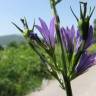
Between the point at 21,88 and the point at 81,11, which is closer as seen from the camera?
the point at 81,11

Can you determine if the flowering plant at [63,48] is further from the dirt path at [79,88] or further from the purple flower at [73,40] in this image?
the dirt path at [79,88]

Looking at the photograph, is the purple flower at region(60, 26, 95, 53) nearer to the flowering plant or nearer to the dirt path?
the flowering plant

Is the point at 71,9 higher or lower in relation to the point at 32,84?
higher

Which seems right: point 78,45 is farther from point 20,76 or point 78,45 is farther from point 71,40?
point 20,76

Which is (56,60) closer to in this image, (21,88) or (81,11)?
(81,11)

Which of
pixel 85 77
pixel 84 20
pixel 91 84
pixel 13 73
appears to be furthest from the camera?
pixel 13 73

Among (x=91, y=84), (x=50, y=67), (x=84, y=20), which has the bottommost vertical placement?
(x=91, y=84)

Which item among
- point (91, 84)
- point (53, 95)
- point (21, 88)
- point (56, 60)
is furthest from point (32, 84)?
point (56, 60)

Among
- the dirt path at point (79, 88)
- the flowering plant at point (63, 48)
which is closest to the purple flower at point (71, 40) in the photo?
the flowering plant at point (63, 48)

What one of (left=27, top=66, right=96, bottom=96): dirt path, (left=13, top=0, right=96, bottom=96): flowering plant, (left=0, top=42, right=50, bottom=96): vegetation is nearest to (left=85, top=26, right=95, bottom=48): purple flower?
(left=13, top=0, right=96, bottom=96): flowering plant
